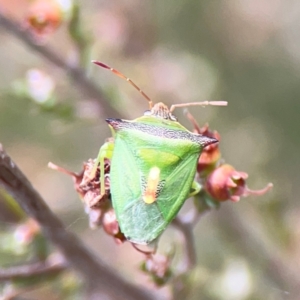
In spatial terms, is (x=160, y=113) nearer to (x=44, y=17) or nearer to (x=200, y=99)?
(x=44, y=17)

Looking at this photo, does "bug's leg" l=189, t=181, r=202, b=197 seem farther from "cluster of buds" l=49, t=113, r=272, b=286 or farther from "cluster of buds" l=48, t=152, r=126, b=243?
"cluster of buds" l=48, t=152, r=126, b=243

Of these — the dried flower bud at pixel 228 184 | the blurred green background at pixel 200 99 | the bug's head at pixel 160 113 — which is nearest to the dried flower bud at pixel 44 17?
the blurred green background at pixel 200 99

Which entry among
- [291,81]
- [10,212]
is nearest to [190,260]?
[10,212]

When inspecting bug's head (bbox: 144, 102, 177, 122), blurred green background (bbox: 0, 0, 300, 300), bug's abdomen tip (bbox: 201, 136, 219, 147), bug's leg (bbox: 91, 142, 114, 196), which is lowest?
blurred green background (bbox: 0, 0, 300, 300)

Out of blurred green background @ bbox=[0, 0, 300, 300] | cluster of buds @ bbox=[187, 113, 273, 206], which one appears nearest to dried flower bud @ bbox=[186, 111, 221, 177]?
cluster of buds @ bbox=[187, 113, 273, 206]

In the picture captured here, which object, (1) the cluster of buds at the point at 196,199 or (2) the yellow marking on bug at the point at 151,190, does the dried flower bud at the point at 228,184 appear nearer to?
(1) the cluster of buds at the point at 196,199

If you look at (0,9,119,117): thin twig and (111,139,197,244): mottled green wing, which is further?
(0,9,119,117): thin twig
